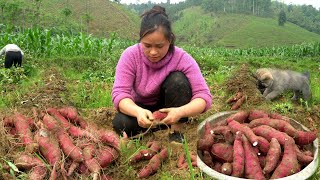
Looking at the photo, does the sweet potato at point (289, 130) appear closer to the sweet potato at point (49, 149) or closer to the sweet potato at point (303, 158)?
the sweet potato at point (303, 158)

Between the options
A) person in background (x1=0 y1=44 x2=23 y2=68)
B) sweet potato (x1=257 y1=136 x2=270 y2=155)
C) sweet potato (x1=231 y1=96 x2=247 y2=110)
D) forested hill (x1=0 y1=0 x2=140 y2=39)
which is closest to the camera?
sweet potato (x1=257 y1=136 x2=270 y2=155)

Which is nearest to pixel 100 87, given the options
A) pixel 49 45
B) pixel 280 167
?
pixel 280 167

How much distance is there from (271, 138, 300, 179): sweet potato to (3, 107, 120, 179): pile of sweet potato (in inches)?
44.8

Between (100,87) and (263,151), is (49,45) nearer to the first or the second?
(100,87)

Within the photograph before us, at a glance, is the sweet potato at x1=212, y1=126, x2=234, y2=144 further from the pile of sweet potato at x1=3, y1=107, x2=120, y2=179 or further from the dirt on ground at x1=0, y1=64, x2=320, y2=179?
the pile of sweet potato at x1=3, y1=107, x2=120, y2=179

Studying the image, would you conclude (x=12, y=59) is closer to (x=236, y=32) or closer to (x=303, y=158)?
(x=303, y=158)

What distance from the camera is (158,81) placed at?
2908 mm

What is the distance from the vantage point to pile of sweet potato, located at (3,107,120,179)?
211 centimetres

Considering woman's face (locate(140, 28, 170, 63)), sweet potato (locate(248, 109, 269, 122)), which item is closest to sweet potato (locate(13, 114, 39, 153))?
woman's face (locate(140, 28, 170, 63))

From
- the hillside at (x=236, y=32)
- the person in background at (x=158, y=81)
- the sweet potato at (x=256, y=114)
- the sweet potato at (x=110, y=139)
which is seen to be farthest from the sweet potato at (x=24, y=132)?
the hillside at (x=236, y=32)

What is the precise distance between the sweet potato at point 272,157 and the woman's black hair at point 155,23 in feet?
3.70

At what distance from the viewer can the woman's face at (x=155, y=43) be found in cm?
248

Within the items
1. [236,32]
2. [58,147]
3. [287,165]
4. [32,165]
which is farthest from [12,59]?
[236,32]

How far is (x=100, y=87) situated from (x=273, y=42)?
4845cm
